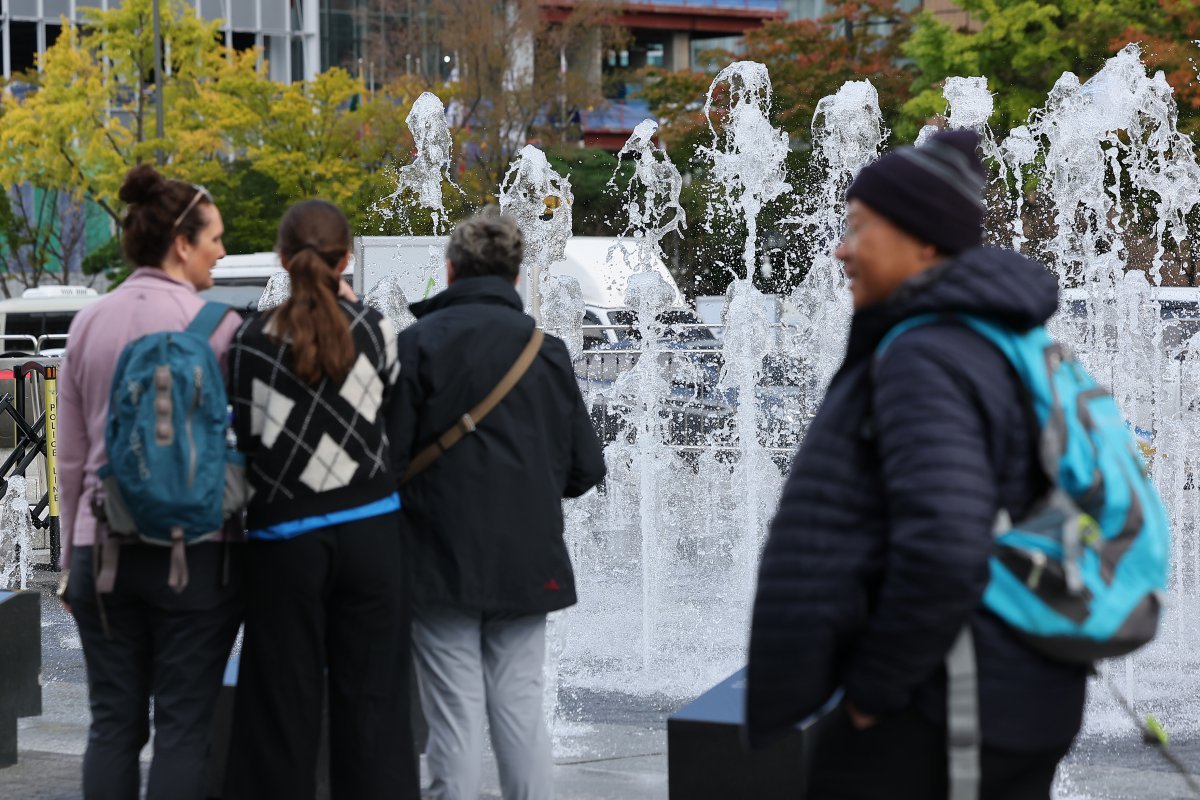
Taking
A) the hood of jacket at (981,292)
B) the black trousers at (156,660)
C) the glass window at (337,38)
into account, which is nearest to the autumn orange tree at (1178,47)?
the black trousers at (156,660)

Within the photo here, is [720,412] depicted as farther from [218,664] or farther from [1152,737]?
[1152,737]

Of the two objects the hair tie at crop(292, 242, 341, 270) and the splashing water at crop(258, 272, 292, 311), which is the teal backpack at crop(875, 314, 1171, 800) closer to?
the hair tie at crop(292, 242, 341, 270)

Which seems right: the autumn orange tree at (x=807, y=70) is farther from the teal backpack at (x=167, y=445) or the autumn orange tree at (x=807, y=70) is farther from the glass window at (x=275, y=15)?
the teal backpack at (x=167, y=445)

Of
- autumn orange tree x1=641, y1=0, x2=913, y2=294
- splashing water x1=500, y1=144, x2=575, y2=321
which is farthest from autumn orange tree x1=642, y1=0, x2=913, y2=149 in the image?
splashing water x1=500, y1=144, x2=575, y2=321

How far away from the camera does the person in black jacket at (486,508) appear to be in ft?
12.7

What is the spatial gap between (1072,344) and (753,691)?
8.15m

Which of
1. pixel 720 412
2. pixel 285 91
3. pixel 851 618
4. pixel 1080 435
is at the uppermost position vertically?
pixel 285 91

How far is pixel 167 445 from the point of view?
343 cm

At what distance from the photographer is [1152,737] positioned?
242cm

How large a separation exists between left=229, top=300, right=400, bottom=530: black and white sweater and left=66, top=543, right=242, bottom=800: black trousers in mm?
192

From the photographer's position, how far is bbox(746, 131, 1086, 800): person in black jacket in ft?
6.89

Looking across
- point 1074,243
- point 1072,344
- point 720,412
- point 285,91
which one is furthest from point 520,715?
point 285,91

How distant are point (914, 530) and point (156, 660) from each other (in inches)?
82.5

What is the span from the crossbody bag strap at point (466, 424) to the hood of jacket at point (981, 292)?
1714mm
